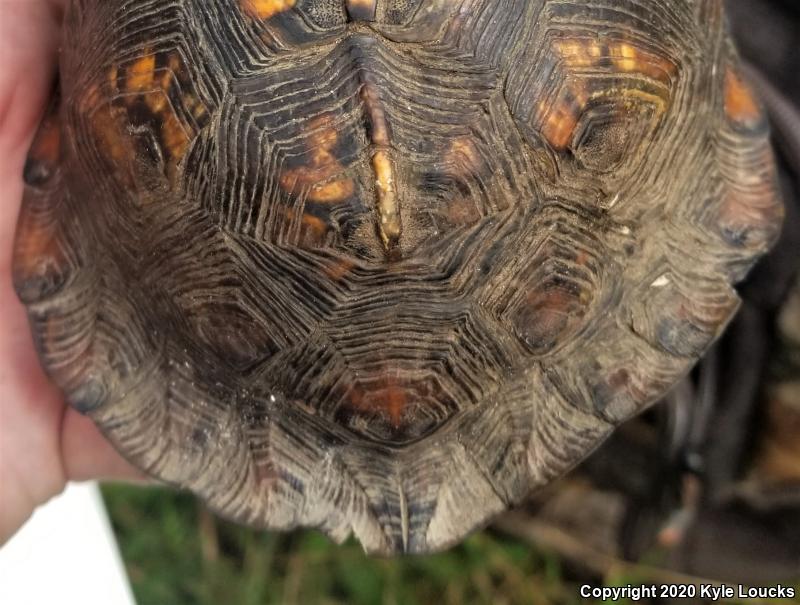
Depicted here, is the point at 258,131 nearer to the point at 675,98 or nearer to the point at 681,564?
the point at 675,98

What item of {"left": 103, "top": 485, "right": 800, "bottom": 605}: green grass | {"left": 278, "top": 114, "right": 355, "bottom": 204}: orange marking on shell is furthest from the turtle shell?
{"left": 103, "top": 485, "right": 800, "bottom": 605}: green grass

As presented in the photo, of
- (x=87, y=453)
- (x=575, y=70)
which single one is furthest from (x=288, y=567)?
(x=575, y=70)

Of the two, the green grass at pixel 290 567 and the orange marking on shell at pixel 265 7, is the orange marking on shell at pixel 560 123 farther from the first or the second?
the green grass at pixel 290 567

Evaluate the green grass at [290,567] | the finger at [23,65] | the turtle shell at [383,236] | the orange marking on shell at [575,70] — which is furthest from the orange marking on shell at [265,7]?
the green grass at [290,567]

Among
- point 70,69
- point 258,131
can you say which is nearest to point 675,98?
point 258,131

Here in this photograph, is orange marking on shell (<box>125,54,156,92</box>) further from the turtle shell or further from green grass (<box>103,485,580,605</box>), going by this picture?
green grass (<box>103,485,580,605</box>)
